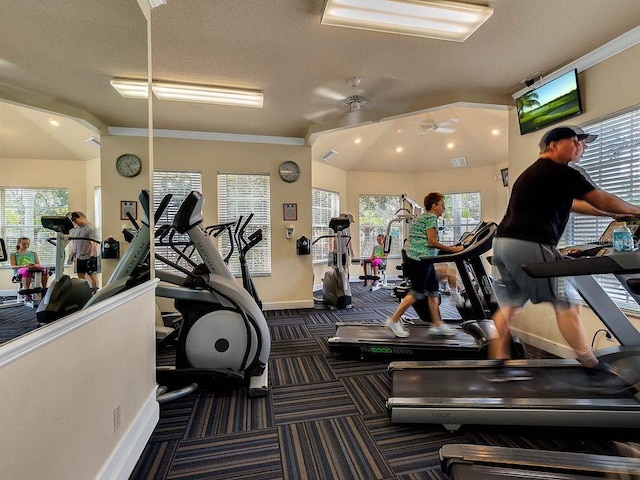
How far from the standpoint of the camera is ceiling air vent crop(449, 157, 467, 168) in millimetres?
7421

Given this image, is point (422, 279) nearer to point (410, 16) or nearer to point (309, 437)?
point (309, 437)

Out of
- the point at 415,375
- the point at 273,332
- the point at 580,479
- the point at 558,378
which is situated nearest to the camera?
the point at 580,479

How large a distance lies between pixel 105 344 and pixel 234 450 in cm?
89

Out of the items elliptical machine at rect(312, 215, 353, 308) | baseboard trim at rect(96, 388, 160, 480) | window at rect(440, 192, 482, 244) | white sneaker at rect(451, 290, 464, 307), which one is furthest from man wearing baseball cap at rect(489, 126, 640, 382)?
window at rect(440, 192, 482, 244)

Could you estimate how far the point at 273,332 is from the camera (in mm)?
3928

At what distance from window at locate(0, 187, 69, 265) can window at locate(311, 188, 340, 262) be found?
584cm

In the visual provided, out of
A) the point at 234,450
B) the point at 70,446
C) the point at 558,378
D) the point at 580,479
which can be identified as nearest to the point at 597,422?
the point at 558,378

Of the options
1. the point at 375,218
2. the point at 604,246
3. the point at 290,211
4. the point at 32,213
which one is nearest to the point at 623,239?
the point at 604,246

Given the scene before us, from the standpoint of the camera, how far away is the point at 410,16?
2.15m

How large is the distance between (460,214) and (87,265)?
26.0 ft

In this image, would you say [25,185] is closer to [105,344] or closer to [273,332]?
[105,344]

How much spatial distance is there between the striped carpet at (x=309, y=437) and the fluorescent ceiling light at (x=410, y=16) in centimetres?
255

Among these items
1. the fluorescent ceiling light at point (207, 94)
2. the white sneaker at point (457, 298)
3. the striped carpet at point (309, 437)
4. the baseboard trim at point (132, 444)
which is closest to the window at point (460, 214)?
the white sneaker at point (457, 298)

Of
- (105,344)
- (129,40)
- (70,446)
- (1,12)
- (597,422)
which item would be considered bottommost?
(597,422)
